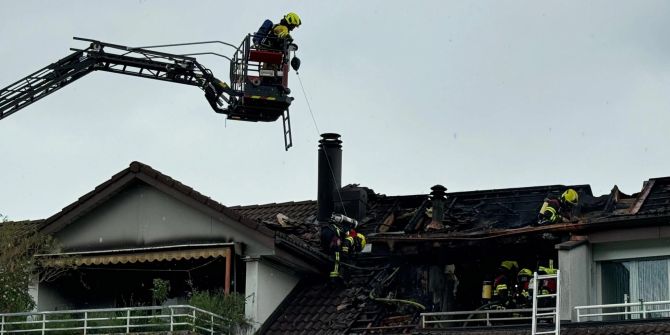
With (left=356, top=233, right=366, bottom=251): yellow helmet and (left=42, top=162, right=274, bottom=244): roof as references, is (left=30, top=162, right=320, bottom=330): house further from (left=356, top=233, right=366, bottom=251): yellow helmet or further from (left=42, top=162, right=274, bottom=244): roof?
(left=356, top=233, right=366, bottom=251): yellow helmet

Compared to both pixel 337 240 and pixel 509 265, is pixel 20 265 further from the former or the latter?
pixel 509 265

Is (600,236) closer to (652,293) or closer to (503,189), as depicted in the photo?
(652,293)

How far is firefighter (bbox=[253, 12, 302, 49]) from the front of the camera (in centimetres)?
3578

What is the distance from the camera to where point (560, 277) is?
2864cm

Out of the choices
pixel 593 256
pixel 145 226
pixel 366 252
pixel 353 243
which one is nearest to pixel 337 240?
pixel 353 243

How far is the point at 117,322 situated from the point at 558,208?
9.17 metres

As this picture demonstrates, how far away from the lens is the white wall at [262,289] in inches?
1238

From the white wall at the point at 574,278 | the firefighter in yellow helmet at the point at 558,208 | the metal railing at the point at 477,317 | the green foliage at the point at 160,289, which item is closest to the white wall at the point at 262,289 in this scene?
the green foliage at the point at 160,289

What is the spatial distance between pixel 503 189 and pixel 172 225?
7337 mm

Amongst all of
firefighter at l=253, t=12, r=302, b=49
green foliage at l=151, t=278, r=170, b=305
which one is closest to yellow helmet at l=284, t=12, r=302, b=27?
firefighter at l=253, t=12, r=302, b=49

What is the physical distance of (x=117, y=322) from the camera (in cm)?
3083

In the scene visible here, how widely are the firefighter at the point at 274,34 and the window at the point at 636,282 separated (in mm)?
10150

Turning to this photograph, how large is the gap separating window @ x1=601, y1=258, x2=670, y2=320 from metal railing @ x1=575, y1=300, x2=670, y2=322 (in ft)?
0.06

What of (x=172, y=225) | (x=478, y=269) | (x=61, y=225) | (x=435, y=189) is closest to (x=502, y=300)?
(x=478, y=269)
